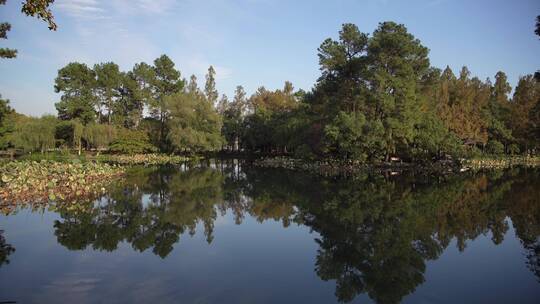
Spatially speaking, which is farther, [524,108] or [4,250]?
[524,108]

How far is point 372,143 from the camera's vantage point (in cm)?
2902

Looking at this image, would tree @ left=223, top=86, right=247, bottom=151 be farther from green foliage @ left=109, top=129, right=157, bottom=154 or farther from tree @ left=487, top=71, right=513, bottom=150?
tree @ left=487, top=71, right=513, bottom=150

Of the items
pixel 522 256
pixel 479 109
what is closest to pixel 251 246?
pixel 522 256

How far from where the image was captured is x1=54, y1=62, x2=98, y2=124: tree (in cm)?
4781

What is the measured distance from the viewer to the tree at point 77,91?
47812mm

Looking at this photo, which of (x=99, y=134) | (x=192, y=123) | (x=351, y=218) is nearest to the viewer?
(x=351, y=218)

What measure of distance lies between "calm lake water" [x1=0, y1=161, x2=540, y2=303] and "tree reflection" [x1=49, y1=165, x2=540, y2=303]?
2.0 inches

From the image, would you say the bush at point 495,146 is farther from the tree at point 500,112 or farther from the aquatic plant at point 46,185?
the aquatic plant at point 46,185

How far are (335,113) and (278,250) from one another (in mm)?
25017

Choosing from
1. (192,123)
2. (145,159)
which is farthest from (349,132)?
(145,159)

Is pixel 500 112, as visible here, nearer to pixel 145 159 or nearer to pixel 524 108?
pixel 524 108

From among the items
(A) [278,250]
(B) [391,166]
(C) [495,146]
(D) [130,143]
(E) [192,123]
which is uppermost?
(E) [192,123]

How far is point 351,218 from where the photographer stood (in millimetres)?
12812

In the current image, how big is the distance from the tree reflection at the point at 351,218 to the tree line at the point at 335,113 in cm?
968
